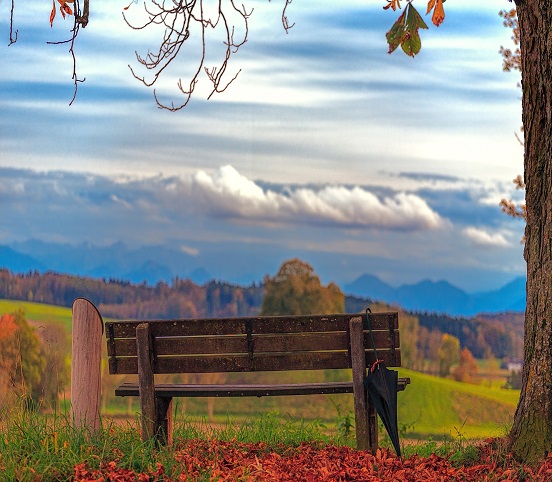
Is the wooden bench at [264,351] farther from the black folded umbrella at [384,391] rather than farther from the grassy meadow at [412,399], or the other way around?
the grassy meadow at [412,399]

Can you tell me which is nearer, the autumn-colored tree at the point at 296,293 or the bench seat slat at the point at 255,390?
the bench seat slat at the point at 255,390

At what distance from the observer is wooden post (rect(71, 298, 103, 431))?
22.5 feet

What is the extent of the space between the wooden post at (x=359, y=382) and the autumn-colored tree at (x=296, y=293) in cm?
2275

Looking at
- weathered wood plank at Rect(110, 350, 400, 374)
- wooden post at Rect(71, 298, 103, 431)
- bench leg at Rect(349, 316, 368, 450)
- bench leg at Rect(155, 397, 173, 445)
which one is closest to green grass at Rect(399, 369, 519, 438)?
bench leg at Rect(349, 316, 368, 450)

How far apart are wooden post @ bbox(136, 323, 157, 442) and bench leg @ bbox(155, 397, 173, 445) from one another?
64 mm

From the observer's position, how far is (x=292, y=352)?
6.93 metres

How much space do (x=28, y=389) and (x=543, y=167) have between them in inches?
191

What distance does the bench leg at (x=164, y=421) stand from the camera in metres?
6.90

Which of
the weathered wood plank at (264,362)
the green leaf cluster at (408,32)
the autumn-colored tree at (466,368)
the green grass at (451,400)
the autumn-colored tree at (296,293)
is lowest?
the green grass at (451,400)

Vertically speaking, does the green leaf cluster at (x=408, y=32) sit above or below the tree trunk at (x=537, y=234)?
above

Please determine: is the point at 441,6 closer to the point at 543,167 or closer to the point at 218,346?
the point at 543,167

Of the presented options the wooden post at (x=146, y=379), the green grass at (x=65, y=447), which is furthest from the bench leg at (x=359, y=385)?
the wooden post at (x=146, y=379)

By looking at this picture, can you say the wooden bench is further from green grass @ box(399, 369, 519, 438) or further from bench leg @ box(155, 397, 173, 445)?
green grass @ box(399, 369, 519, 438)

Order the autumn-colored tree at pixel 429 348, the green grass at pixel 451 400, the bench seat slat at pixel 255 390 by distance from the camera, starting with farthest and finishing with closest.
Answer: the autumn-colored tree at pixel 429 348 → the green grass at pixel 451 400 → the bench seat slat at pixel 255 390
